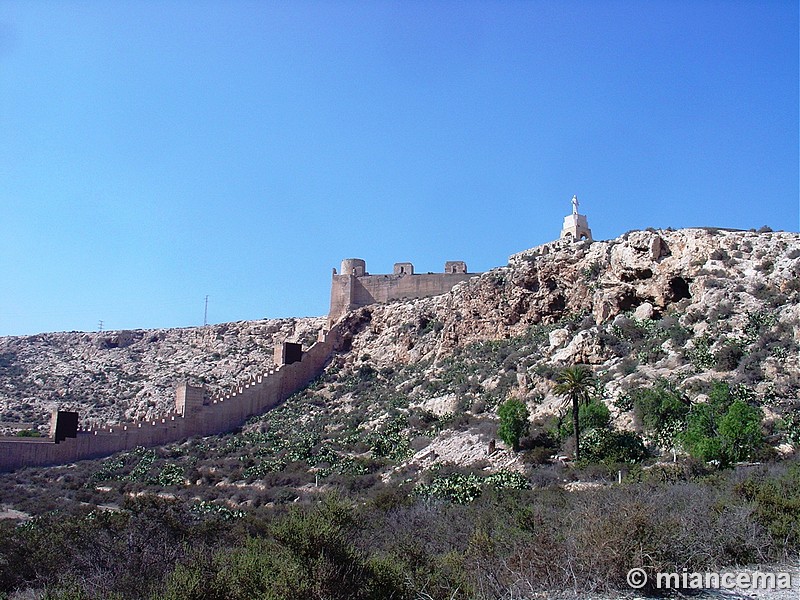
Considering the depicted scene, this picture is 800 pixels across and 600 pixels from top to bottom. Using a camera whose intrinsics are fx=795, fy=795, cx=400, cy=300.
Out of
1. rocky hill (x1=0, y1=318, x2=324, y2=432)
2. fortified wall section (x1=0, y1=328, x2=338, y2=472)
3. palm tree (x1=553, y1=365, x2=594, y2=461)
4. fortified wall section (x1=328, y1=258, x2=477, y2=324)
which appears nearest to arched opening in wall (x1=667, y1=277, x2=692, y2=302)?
palm tree (x1=553, y1=365, x2=594, y2=461)

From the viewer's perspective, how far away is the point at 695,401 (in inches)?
1049

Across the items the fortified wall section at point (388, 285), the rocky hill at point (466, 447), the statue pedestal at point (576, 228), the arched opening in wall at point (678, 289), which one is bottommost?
the rocky hill at point (466, 447)

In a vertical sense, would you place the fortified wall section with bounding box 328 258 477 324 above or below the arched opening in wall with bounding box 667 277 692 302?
above

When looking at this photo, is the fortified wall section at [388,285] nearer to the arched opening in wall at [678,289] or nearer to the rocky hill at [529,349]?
the rocky hill at [529,349]

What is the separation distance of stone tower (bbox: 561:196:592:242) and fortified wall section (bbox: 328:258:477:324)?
7158 millimetres

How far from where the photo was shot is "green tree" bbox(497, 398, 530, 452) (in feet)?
90.4

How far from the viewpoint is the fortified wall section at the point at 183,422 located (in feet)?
118

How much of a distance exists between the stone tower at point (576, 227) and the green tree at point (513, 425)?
58.4 ft

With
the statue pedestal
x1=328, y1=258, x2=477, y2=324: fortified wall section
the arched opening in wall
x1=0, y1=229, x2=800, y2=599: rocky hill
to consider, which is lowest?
x1=0, y1=229, x2=800, y2=599: rocky hill

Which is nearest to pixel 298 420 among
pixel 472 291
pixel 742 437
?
pixel 472 291

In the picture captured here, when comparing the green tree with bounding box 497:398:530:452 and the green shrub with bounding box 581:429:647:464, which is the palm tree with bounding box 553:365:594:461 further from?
the green tree with bounding box 497:398:530:452

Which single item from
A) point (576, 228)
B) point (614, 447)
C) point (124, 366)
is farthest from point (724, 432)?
point (124, 366)

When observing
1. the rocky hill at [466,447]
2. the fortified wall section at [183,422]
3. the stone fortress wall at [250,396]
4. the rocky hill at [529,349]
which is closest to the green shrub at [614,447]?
the rocky hill at [466,447]

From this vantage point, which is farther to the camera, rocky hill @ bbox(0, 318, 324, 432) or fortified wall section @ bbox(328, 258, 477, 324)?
fortified wall section @ bbox(328, 258, 477, 324)
